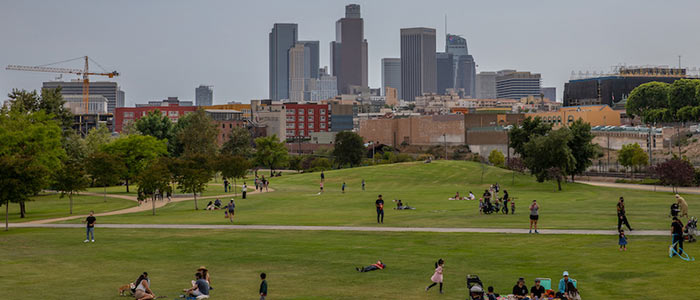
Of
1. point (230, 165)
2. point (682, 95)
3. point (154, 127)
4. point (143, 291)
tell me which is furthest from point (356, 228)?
point (682, 95)

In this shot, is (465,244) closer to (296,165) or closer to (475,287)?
(475,287)

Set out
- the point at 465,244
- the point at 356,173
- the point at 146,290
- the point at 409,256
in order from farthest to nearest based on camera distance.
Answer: the point at 356,173, the point at 465,244, the point at 409,256, the point at 146,290

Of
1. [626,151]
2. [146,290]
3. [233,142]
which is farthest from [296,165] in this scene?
[146,290]

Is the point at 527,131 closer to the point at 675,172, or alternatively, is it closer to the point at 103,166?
the point at 675,172

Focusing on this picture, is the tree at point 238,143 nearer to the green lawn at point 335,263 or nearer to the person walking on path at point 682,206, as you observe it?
the green lawn at point 335,263

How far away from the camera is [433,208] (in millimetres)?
59906

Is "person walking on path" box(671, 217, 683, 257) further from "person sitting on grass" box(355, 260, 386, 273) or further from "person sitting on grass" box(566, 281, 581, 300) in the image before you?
"person sitting on grass" box(355, 260, 386, 273)

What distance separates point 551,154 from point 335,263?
6135 cm

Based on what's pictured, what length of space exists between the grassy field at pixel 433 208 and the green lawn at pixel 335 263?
23.2 feet

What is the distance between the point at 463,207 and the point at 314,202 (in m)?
15.5

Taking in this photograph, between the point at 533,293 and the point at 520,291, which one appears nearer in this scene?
the point at 520,291

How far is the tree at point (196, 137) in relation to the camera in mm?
135800

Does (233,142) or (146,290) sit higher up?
(233,142)

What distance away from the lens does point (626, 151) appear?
12800 cm
